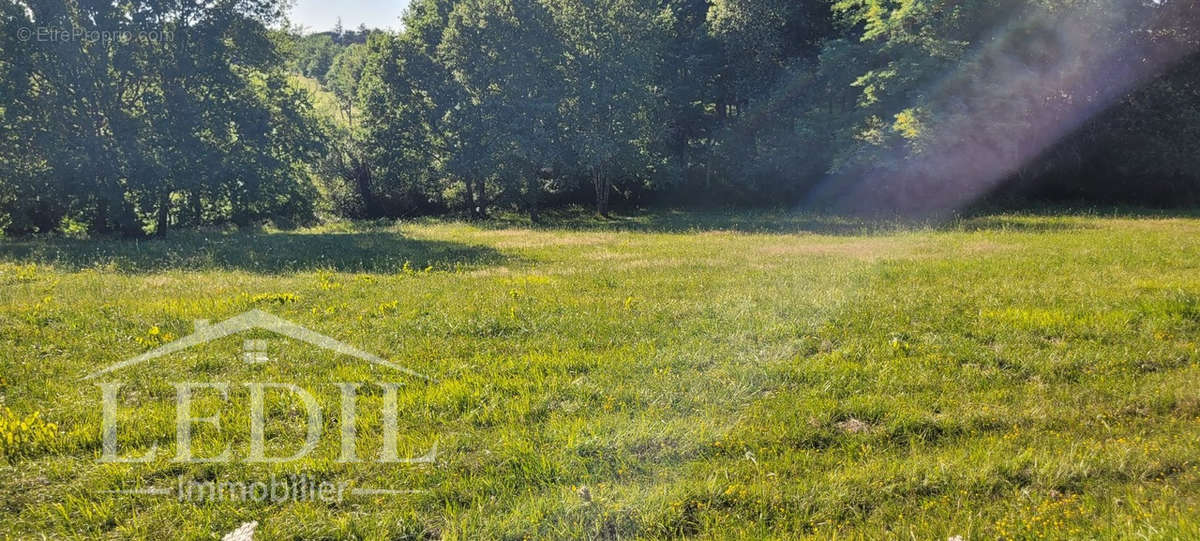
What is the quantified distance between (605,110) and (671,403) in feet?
104

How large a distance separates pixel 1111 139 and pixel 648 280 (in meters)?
34.7

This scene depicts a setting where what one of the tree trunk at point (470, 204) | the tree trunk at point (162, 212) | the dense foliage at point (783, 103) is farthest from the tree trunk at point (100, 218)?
Answer: the tree trunk at point (470, 204)

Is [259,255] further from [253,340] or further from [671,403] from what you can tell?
[671,403]

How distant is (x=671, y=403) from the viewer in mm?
6273

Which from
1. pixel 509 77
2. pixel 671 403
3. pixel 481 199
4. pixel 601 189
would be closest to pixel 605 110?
pixel 601 189

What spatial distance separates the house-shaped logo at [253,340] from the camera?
7.53m

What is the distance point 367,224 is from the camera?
38000 mm

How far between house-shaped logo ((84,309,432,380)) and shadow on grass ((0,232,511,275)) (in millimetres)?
5739

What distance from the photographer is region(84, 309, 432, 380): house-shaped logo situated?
753 centimetres

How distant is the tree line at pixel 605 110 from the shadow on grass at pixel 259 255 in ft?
19.0

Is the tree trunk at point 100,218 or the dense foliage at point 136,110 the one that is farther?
the tree trunk at point 100,218

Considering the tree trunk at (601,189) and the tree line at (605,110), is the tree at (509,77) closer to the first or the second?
the tree line at (605,110)

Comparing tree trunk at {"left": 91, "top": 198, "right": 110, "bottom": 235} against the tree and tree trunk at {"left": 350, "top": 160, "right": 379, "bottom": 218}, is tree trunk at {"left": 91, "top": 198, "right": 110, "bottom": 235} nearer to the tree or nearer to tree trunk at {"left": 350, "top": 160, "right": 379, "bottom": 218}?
tree trunk at {"left": 350, "top": 160, "right": 379, "bottom": 218}

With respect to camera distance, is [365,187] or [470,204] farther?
[365,187]
